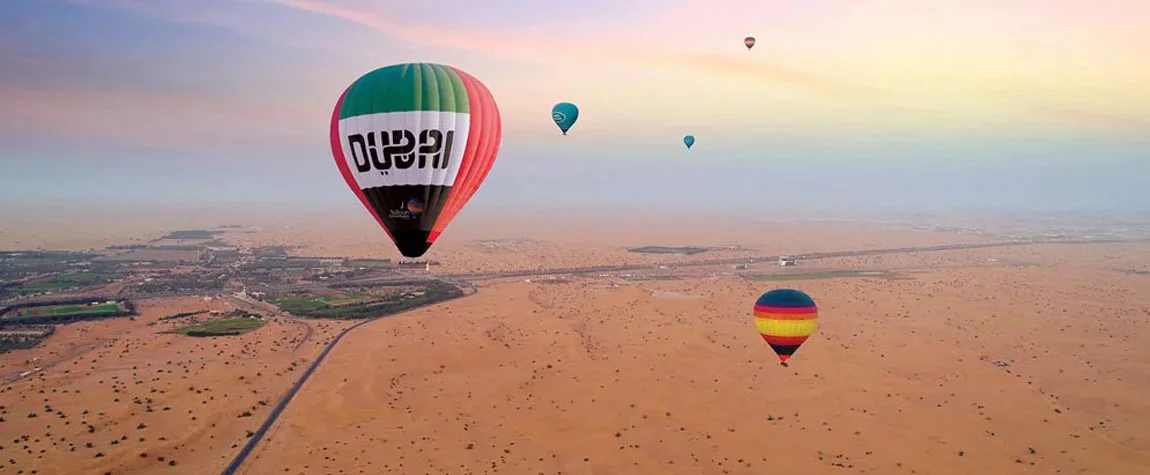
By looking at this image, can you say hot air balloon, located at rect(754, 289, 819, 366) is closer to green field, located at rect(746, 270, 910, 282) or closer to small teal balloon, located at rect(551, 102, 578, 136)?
small teal balloon, located at rect(551, 102, 578, 136)

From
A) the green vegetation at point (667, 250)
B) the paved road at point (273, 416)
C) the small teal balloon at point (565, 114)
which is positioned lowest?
the paved road at point (273, 416)

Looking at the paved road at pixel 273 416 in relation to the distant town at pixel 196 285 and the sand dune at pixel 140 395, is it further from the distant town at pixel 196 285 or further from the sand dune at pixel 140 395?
the distant town at pixel 196 285

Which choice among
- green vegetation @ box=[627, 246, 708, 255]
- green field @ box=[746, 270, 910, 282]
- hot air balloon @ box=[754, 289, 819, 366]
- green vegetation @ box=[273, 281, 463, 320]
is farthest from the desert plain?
green vegetation @ box=[627, 246, 708, 255]

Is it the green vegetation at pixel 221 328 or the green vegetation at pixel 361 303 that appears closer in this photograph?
the green vegetation at pixel 221 328

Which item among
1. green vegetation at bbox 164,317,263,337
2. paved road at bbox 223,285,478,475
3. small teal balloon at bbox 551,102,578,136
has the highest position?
small teal balloon at bbox 551,102,578,136

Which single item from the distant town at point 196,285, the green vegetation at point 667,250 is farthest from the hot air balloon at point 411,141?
the green vegetation at point 667,250

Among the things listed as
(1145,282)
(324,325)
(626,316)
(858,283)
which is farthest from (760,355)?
(1145,282)

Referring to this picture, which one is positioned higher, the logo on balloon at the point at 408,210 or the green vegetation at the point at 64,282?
the logo on balloon at the point at 408,210
